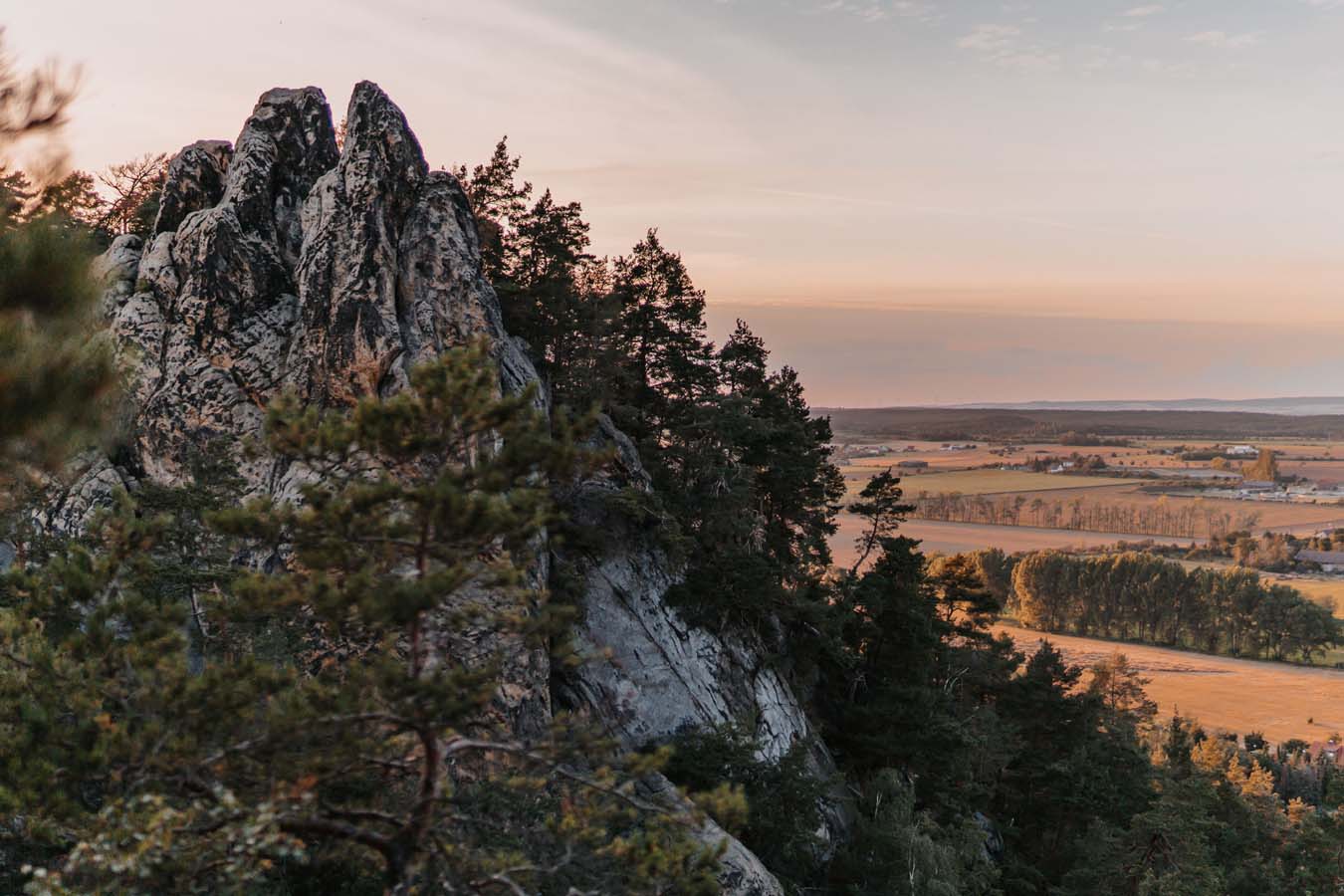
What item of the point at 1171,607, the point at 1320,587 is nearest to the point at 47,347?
the point at 1171,607

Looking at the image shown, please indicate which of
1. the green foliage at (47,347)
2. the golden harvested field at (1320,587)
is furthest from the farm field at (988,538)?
the green foliage at (47,347)

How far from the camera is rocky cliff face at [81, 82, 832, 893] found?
22078 millimetres

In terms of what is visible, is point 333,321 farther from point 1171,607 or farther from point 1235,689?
point 1171,607

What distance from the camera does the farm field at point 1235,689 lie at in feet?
270

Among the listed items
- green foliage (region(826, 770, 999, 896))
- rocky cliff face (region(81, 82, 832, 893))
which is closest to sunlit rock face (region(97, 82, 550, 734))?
rocky cliff face (region(81, 82, 832, 893))

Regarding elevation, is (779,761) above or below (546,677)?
below

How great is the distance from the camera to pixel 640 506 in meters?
24.6

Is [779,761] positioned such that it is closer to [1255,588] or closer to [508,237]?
[508,237]

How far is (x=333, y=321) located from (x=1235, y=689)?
4130 inches

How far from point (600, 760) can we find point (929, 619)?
91.6 feet

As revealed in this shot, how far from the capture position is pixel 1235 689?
298 ft

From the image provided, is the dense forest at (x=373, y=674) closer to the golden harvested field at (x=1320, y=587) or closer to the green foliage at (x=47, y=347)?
the green foliage at (x=47, y=347)

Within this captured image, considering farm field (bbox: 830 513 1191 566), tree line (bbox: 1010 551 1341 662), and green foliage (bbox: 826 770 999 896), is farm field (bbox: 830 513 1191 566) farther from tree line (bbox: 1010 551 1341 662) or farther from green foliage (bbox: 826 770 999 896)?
green foliage (bbox: 826 770 999 896)

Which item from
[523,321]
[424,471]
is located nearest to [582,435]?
[424,471]
